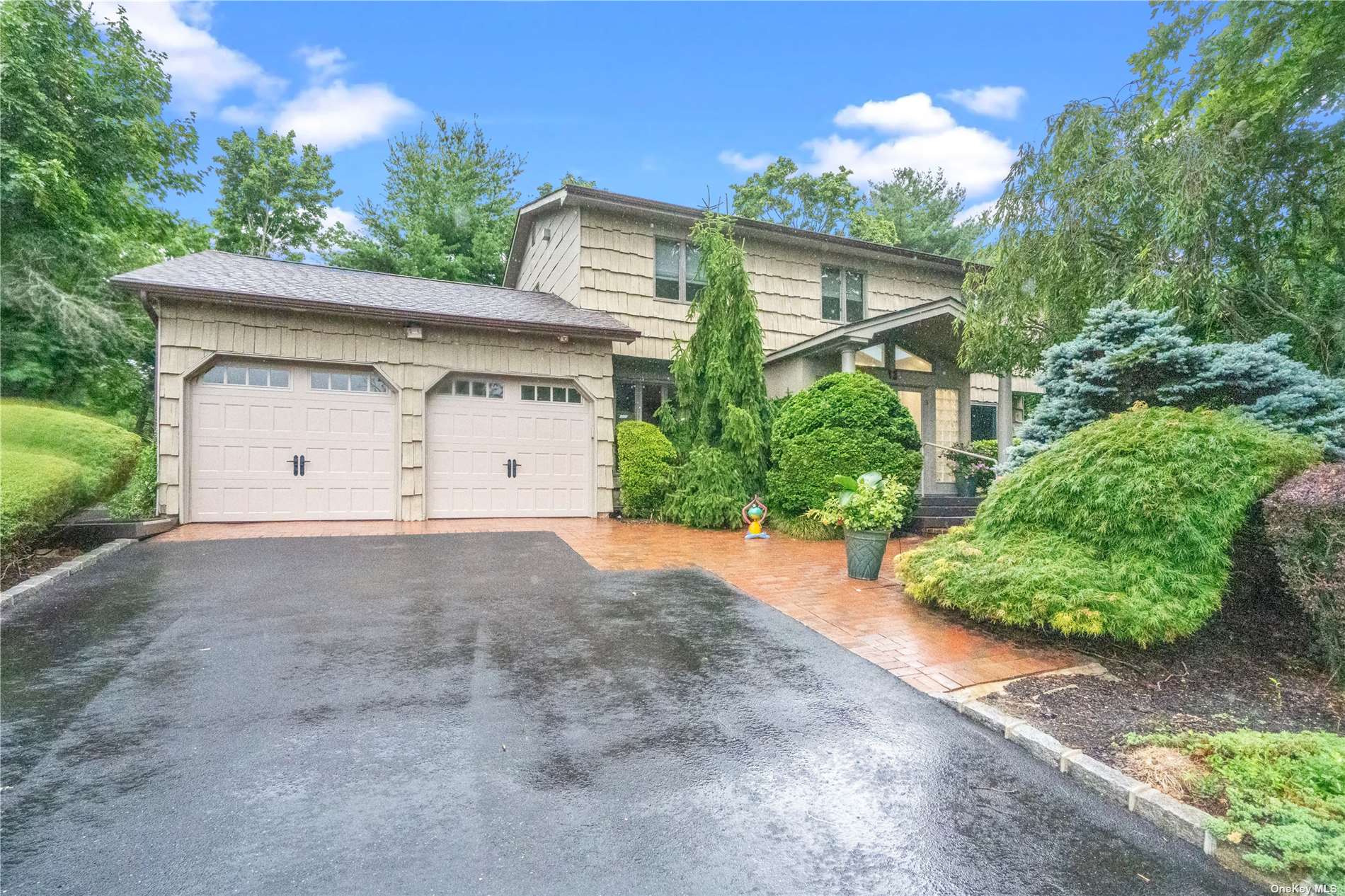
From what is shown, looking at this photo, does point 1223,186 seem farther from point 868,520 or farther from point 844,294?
point 844,294

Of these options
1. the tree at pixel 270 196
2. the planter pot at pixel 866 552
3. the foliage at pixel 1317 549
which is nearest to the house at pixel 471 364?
the planter pot at pixel 866 552

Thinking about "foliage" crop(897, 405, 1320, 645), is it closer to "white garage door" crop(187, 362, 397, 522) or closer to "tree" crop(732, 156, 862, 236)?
"white garage door" crop(187, 362, 397, 522)

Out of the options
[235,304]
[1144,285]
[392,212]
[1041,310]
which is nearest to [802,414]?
[1041,310]

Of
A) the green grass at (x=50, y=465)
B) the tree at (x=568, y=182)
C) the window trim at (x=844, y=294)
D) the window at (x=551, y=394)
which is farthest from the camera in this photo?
the tree at (x=568, y=182)

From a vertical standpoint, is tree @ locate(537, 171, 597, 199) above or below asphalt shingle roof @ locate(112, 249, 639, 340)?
above

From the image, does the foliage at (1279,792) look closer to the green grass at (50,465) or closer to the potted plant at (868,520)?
the potted plant at (868,520)

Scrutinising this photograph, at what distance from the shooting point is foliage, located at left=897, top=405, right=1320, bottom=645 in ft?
12.7

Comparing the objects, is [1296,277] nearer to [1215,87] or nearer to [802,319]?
[1215,87]

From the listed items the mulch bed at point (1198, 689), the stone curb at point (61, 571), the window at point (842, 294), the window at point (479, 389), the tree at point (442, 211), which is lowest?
the mulch bed at point (1198, 689)

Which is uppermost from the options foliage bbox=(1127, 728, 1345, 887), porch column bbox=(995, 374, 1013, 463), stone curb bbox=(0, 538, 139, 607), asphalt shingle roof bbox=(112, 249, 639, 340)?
asphalt shingle roof bbox=(112, 249, 639, 340)

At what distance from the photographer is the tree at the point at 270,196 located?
23203 millimetres

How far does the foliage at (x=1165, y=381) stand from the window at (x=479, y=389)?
7751mm

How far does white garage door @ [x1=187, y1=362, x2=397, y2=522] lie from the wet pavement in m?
4.66

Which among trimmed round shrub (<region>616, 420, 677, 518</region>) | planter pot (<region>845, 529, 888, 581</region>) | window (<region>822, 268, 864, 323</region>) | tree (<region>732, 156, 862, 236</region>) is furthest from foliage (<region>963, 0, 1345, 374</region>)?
tree (<region>732, 156, 862, 236</region>)
